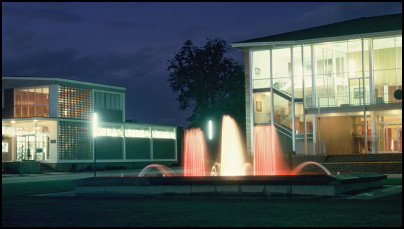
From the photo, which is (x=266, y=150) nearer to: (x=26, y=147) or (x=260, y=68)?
(x=260, y=68)

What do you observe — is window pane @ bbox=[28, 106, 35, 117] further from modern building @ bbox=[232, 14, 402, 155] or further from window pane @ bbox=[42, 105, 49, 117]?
modern building @ bbox=[232, 14, 402, 155]

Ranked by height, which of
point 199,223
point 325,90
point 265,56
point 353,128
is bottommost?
point 199,223

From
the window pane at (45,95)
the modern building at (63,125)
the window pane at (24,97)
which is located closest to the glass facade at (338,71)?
the modern building at (63,125)

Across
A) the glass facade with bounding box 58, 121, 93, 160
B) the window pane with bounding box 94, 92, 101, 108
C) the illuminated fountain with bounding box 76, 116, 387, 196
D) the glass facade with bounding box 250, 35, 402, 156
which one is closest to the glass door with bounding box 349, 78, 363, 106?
the glass facade with bounding box 250, 35, 402, 156

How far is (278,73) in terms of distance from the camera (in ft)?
138

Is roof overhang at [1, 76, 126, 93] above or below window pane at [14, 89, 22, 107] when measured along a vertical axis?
above

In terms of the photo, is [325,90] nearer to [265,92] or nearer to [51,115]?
[265,92]

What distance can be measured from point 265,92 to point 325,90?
4239mm

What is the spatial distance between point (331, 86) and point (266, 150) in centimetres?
647

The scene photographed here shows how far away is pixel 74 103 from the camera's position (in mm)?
48031

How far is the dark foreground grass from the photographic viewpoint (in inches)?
Answer: 408

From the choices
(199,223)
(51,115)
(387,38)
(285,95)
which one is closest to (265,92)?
(285,95)

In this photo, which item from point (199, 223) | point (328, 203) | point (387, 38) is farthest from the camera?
point (387, 38)

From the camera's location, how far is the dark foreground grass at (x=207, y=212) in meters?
10.4
